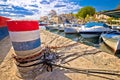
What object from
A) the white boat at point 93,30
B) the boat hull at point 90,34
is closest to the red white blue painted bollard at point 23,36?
the white boat at point 93,30

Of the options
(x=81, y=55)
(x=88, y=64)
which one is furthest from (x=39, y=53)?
(x=81, y=55)

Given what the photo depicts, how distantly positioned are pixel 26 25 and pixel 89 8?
8125 centimetres

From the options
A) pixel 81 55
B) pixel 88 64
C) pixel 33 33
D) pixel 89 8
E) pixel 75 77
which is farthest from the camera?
pixel 89 8

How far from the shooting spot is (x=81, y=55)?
392 centimetres

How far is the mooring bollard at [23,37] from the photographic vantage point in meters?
2.64

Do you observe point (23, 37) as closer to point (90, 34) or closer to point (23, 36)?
point (23, 36)

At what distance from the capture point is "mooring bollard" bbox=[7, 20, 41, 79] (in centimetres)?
264

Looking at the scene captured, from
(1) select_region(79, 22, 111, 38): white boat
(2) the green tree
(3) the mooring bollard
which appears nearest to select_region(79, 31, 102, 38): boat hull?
(1) select_region(79, 22, 111, 38): white boat

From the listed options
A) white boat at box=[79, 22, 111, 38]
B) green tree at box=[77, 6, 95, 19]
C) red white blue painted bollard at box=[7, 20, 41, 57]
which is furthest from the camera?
green tree at box=[77, 6, 95, 19]

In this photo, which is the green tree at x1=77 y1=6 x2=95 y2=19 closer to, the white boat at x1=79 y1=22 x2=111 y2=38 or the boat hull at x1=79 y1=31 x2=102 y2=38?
the white boat at x1=79 y1=22 x2=111 y2=38

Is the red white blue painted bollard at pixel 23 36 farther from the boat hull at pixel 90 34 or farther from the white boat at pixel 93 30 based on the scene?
the boat hull at pixel 90 34

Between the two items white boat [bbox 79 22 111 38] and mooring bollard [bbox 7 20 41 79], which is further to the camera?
white boat [bbox 79 22 111 38]

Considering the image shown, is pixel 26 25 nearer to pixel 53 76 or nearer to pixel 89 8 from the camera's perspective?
pixel 53 76

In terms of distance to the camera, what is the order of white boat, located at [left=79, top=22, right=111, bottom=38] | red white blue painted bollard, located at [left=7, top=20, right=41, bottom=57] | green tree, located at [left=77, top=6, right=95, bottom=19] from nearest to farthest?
red white blue painted bollard, located at [left=7, top=20, right=41, bottom=57] < white boat, located at [left=79, top=22, right=111, bottom=38] < green tree, located at [left=77, top=6, right=95, bottom=19]
